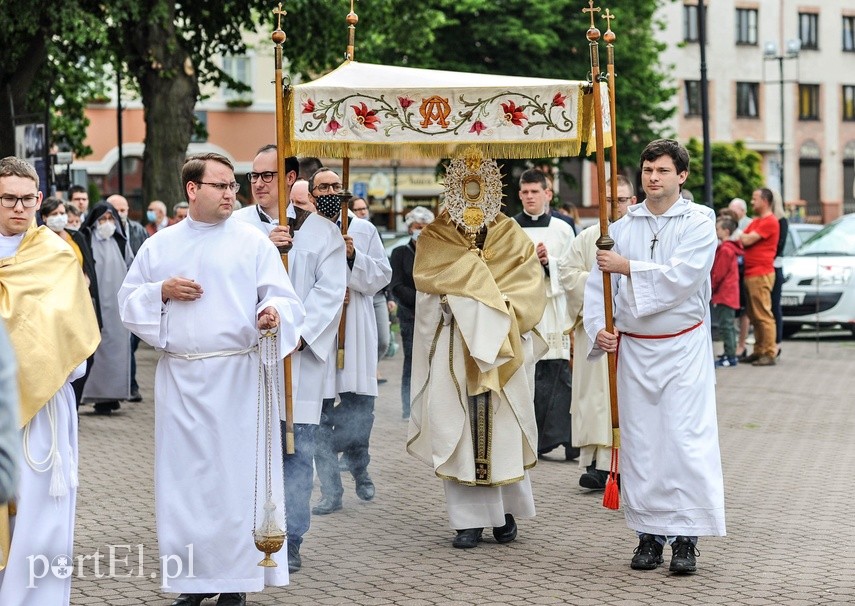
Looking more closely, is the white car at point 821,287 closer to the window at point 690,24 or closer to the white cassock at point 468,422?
the white cassock at point 468,422

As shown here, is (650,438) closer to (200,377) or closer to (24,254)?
(200,377)

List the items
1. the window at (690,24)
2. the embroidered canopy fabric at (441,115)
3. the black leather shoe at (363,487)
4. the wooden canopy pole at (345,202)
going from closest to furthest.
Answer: the embroidered canopy fabric at (441,115), the wooden canopy pole at (345,202), the black leather shoe at (363,487), the window at (690,24)

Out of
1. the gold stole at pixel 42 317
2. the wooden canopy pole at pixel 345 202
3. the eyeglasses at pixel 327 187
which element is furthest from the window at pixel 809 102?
the gold stole at pixel 42 317

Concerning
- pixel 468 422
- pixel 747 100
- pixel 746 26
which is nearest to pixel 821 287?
pixel 468 422

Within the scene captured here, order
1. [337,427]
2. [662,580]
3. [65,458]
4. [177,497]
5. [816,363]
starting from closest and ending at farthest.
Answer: [65,458], [177,497], [662,580], [337,427], [816,363]

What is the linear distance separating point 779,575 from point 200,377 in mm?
2931

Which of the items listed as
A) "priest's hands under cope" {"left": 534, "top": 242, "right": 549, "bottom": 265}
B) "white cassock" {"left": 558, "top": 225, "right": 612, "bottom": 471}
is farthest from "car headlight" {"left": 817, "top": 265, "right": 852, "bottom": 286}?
"priest's hands under cope" {"left": 534, "top": 242, "right": 549, "bottom": 265}

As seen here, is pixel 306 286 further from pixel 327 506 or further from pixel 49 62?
pixel 49 62

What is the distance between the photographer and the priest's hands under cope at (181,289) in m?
6.73

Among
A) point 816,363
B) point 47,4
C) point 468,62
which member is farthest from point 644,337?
point 468,62

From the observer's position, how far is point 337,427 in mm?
9773

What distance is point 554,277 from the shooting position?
11.2 m

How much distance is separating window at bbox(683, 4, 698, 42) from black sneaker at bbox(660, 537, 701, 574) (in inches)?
2094

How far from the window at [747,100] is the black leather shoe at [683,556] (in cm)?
5487
